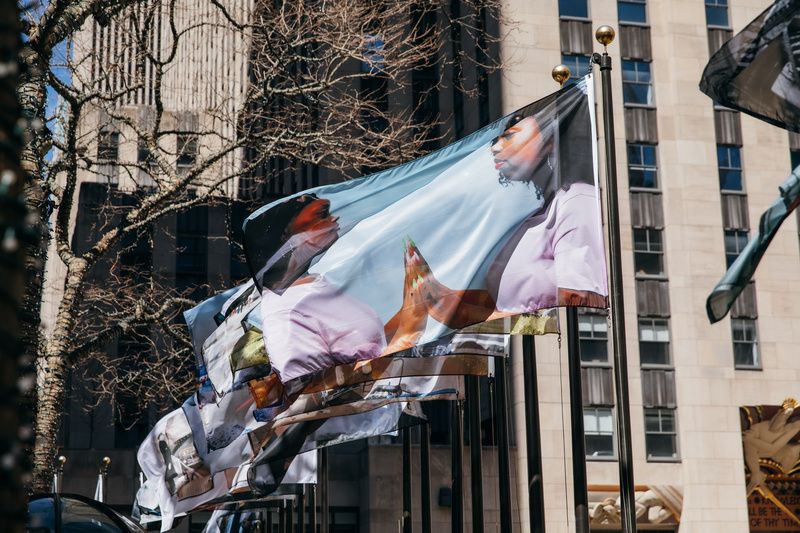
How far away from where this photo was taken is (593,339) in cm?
5100

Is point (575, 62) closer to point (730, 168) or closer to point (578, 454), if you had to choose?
point (730, 168)

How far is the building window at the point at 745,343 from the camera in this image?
51719 mm

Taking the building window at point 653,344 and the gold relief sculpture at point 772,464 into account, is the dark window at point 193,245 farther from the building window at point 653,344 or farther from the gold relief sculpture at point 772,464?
the gold relief sculpture at point 772,464

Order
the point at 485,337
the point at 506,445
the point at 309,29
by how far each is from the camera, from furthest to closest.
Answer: the point at 309,29 < the point at 506,445 < the point at 485,337

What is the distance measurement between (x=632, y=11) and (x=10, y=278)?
180 ft

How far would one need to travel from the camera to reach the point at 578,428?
1195cm

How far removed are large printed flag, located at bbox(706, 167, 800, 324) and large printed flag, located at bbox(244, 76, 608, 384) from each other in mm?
3912

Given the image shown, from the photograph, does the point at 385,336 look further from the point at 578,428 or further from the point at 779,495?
the point at 779,495

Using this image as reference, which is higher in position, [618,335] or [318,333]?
[318,333]

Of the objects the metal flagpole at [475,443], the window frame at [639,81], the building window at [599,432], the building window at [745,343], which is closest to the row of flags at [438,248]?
the metal flagpole at [475,443]

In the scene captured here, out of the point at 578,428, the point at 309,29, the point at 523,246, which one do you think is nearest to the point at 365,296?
the point at 523,246

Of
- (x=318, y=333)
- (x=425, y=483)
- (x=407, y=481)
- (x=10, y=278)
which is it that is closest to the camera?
(x=10, y=278)

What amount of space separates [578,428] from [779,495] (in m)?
43.8

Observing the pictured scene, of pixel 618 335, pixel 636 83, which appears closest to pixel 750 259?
pixel 618 335
